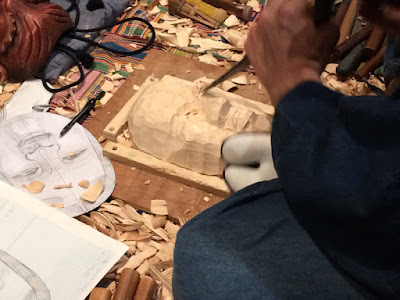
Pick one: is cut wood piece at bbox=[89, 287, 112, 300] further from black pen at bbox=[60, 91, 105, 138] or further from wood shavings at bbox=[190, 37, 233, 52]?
wood shavings at bbox=[190, 37, 233, 52]

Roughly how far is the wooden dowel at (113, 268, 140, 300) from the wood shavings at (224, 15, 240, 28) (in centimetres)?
112

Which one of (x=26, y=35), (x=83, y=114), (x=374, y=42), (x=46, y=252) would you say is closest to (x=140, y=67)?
(x=83, y=114)

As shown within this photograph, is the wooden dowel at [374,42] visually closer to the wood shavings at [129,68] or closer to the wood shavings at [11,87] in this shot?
the wood shavings at [129,68]

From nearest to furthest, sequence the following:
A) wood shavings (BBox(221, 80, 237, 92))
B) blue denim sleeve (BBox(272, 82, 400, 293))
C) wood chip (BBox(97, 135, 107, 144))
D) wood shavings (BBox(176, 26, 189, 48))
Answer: blue denim sleeve (BBox(272, 82, 400, 293))
wood chip (BBox(97, 135, 107, 144))
wood shavings (BBox(221, 80, 237, 92))
wood shavings (BBox(176, 26, 189, 48))

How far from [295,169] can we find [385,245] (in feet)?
0.53

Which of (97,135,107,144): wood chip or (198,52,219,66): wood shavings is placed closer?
(97,135,107,144): wood chip

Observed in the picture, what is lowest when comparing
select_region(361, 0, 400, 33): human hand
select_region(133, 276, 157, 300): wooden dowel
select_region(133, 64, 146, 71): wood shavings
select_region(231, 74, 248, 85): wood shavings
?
select_region(133, 276, 157, 300): wooden dowel

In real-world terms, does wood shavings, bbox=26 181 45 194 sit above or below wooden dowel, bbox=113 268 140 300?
above

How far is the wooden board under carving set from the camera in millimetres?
1140

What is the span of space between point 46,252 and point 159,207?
306 mm

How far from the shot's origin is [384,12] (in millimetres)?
562

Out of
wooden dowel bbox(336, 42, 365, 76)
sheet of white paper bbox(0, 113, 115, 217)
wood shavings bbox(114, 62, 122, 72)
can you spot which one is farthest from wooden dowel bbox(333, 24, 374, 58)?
sheet of white paper bbox(0, 113, 115, 217)

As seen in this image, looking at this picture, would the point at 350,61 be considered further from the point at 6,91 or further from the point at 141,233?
the point at 6,91

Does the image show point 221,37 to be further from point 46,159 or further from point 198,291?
point 198,291
